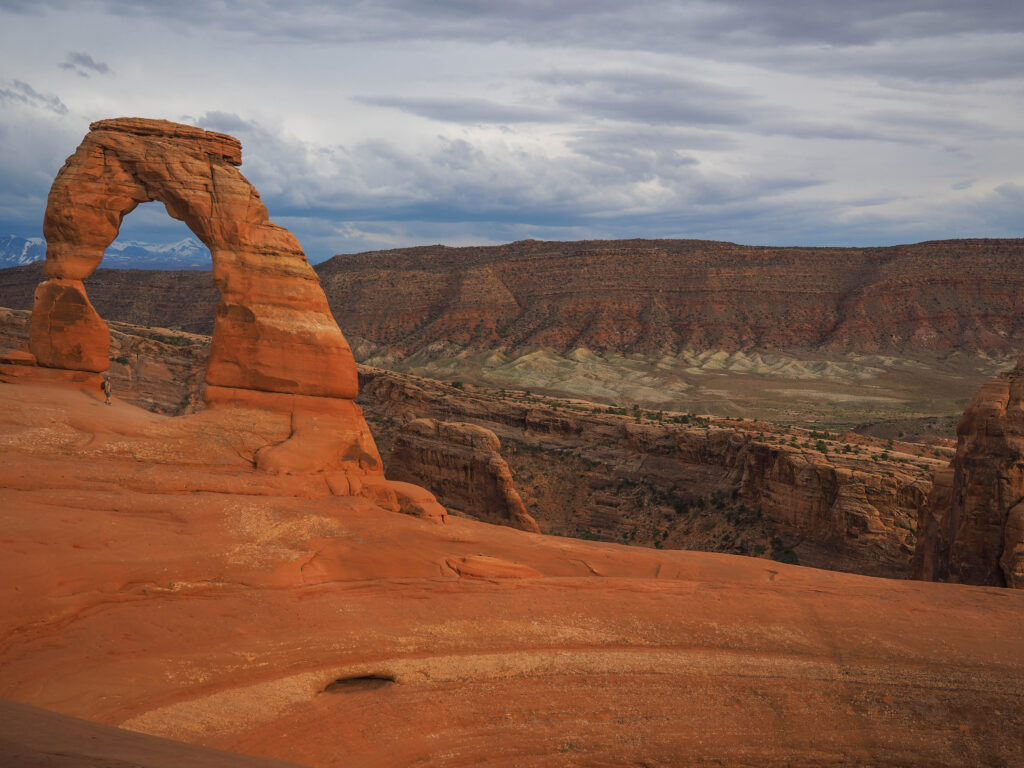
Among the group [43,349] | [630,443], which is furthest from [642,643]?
[630,443]

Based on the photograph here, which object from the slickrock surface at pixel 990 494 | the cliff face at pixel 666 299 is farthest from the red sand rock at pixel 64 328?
the cliff face at pixel 666 299

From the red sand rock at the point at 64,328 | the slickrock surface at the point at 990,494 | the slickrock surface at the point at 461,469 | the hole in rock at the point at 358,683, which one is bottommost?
the slickrock surface at the point at 461,469

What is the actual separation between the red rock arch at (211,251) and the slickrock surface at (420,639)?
3.57 metres

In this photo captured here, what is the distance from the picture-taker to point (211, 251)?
63.3 feet

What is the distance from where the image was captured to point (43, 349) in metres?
19.4

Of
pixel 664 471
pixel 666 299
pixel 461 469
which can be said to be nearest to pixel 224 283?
pixel 461 469

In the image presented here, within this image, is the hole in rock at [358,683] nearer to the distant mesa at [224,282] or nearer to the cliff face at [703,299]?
the distant mesa at [224,282]

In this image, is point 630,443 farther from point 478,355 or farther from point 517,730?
point 478,355

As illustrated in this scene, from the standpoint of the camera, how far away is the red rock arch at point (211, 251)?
61.8ft

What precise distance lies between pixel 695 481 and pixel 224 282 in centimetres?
2669

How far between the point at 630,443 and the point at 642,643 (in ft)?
102

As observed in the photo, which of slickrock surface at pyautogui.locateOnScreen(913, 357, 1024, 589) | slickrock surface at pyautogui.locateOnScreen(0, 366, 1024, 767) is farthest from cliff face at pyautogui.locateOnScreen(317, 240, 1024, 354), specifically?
slickrock surface at pyautogui.locateOnScreen(0, 366, 1024, 767)

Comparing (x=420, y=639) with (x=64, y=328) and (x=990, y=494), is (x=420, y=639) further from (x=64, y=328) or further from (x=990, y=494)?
(x=990, y=494)

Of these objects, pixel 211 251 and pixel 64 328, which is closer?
pixel 211 251
